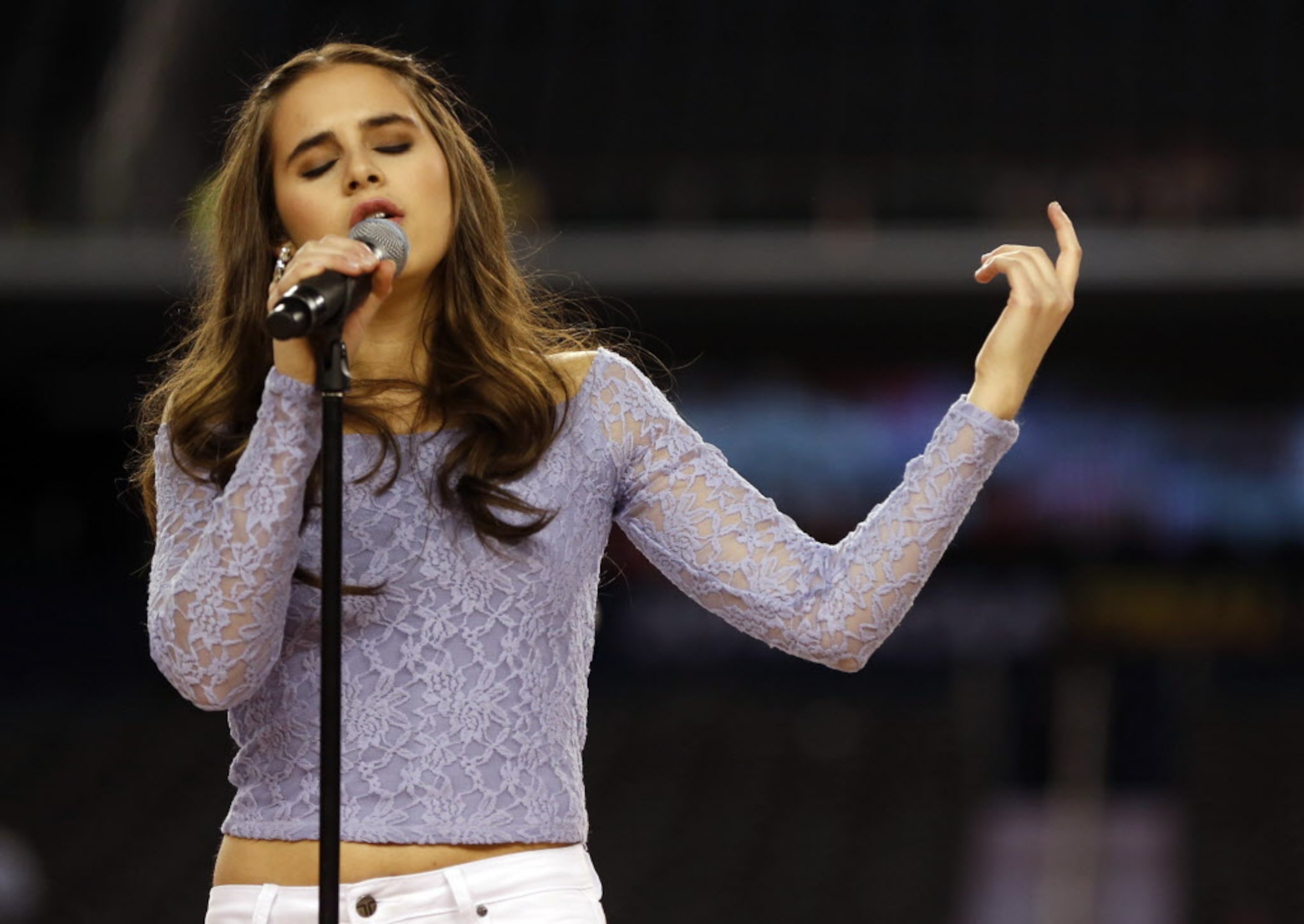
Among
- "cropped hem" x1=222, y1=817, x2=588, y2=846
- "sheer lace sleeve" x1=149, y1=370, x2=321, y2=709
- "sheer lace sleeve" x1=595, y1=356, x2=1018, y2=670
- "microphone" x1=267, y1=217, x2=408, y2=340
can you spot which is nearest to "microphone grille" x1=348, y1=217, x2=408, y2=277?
"microphone" x1=267, y1=217, x2=408, y2=340

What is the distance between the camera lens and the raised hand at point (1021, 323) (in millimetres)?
1386

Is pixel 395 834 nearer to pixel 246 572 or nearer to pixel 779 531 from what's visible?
pixel 246 572

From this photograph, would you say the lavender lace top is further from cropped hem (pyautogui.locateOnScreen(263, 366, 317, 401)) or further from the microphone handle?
the microphone handle

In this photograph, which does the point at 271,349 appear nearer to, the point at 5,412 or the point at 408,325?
the point at 408,325

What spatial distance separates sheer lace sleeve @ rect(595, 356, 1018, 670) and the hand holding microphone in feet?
0.87

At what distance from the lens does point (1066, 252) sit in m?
1.41

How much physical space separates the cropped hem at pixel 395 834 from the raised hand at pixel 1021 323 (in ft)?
1.48

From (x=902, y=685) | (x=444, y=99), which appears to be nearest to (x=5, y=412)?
(x=902, y=685)

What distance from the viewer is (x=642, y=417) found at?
1.53m

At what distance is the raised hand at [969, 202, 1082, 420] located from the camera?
4.55ft

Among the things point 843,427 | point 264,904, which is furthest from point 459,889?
point 843,427

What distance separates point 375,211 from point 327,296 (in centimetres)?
29

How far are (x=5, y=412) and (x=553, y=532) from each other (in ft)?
25.2

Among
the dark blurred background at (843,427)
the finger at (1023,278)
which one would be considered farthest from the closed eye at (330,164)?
the dark blurred background at (843,427)
